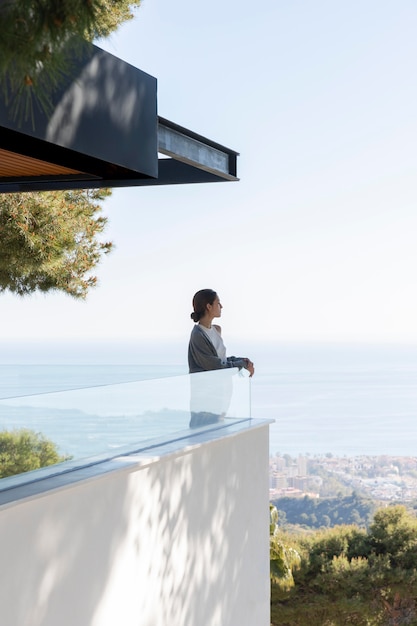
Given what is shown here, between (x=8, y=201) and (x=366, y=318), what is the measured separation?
3454 centimetres

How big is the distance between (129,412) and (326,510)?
23017 mm

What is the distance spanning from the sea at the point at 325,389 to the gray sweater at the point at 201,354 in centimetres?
2019

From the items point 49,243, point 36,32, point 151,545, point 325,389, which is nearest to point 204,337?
point 151,545

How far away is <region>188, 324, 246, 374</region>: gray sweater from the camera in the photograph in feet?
22.7

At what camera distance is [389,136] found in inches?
1639

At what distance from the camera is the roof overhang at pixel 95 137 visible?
4457 millimetres

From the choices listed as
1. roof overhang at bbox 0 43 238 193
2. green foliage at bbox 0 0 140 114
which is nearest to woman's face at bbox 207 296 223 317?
roof overhang at bbox 0 43 238 193

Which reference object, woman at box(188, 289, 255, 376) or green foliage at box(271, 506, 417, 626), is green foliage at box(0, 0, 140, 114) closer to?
woman at box(188, 289, 255, 376)

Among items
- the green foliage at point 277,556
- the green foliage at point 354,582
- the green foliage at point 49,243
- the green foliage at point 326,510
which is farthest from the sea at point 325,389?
the green foliage at point 49,243

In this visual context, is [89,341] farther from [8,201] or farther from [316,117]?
[8,201]

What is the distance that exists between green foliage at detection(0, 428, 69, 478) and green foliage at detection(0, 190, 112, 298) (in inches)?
208

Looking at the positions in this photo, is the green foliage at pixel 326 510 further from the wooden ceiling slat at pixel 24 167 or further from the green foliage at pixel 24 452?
the green foliage at pixel 24 452

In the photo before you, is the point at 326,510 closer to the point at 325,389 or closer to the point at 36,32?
the point at 325,389

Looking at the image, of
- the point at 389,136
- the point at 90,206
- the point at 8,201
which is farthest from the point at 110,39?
the point at 389,136
